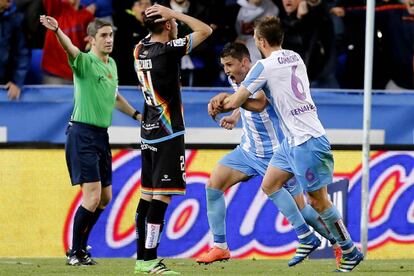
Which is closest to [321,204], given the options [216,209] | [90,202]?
[216,209]

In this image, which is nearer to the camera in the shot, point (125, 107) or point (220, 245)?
point (220, 245)

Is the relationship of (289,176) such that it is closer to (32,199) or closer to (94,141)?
(94,141)

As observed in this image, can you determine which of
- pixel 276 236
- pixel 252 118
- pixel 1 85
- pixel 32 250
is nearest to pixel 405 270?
pixel 252 118

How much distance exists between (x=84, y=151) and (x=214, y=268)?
6.10 feet

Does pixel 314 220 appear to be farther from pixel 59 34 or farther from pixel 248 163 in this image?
pixel 59 34

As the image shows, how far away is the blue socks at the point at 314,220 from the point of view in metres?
12.2

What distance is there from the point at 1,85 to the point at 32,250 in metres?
2.00

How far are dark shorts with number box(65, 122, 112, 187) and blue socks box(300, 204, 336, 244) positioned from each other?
2.13 m

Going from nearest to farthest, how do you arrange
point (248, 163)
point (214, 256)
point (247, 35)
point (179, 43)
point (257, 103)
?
1. point (179, 43)
2. point (257, 103)
3. point (214, 256)
4. point (248, 163)
5. point (247, 35)

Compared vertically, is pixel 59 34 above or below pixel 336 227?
above

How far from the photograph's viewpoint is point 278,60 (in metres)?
11.1

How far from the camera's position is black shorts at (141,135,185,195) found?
11.0m

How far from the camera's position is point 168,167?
11047mm

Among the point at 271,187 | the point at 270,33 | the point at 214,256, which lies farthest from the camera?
the point at 214,256
